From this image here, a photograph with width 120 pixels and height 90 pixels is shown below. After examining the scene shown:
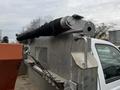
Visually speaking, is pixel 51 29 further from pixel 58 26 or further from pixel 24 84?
pixel 24 84

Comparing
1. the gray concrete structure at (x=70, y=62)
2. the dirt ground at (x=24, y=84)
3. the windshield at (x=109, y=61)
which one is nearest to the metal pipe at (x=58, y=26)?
the gray concrete structure at (x=70, y=62)

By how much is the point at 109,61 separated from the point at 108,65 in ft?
0.45

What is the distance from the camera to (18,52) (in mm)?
2734

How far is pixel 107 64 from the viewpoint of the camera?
4020 millimetres

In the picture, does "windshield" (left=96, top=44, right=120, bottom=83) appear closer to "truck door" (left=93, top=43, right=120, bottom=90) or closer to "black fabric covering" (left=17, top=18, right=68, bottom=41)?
"truck door" (left=93, top=43, right=120, bottom=90)

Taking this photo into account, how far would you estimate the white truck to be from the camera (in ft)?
10.2

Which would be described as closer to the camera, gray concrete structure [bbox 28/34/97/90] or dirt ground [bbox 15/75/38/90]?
gray concrete structure [bbox 28/34/97/90]

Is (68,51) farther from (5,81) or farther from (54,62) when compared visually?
(5,81)

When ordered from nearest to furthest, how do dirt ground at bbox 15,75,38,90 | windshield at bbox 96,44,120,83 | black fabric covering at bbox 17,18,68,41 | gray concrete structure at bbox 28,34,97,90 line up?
gray concrete structure at bbox 28,34,97,90, black fabric covering at bbox 17,18,68,41, windshield at bbox 96,44,120,83, dirt ground at bbox 15,75,38,90

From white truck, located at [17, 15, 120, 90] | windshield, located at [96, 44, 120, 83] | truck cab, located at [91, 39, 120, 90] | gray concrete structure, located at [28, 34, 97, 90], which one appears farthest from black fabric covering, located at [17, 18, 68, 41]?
windshield, located at [96, 44, 120, 83]

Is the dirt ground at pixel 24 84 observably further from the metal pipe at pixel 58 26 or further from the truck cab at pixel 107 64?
the truck cab at pixel 107 64

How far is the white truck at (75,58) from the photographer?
10.2ft

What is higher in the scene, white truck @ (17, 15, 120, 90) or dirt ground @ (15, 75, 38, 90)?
white truck @ (17, 15, 120, 90)

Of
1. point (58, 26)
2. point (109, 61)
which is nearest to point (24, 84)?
point (109, 61)
